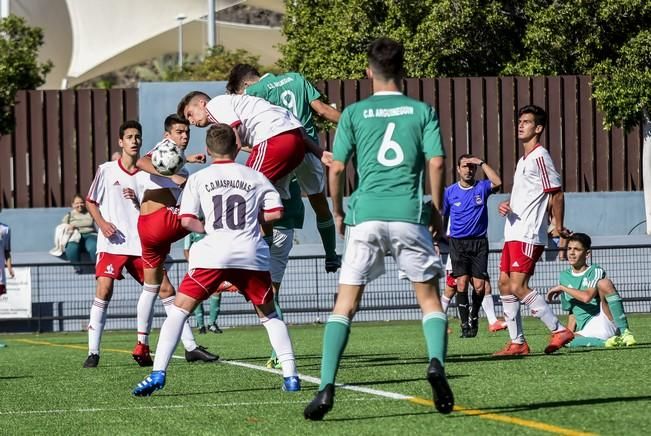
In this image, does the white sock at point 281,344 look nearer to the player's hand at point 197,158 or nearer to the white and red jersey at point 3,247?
the player's hand at point 197,158

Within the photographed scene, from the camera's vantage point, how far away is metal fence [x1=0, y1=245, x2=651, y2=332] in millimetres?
22469

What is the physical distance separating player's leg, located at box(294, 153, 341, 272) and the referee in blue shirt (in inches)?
230

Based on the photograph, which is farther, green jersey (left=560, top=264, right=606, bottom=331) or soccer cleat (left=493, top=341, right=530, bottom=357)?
green jersey (left=560, top=264, right=606, bottom=331)

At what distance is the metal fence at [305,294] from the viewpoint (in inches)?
885

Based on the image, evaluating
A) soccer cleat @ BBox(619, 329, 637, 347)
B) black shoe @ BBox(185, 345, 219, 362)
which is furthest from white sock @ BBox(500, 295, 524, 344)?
black shoe @ BBox(185, 345, 219, 362)

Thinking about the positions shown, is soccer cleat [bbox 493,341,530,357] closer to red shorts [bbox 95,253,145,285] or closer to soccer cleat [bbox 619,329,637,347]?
soccer cleat [bbox 619,329,637,347]

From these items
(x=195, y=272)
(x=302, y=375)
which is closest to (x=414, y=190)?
(x=195, y=272)

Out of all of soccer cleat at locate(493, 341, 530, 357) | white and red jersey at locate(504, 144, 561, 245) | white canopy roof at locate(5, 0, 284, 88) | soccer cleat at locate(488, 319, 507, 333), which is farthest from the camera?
white canopy roof at locate(5, 0, 284, 88)

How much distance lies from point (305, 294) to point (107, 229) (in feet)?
32.8

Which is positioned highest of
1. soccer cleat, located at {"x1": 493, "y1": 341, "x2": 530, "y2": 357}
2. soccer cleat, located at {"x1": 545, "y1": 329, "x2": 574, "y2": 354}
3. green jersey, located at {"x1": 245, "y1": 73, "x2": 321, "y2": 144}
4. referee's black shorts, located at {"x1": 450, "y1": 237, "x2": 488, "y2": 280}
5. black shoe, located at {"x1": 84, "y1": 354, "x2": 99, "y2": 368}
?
green jersey, located at {"x1": 245, "y1": 73, "x2": 321, "y2": 144}

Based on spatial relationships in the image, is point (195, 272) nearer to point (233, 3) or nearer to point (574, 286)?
point (574, 286)

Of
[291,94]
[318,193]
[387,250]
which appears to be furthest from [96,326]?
[387,250]

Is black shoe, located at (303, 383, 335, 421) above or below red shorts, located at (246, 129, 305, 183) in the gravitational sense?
below

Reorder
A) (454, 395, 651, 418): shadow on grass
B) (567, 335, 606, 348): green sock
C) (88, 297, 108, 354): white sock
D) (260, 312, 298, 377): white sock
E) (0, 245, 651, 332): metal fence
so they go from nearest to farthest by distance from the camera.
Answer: (454, 395, 651, 418): shadow on grass
(260, 312, 298, 377): white sock
(88, 297, 108, 354): white sock
(567, 335, 606, 348): green sock
(0, 245, 651, 332): metal fence
